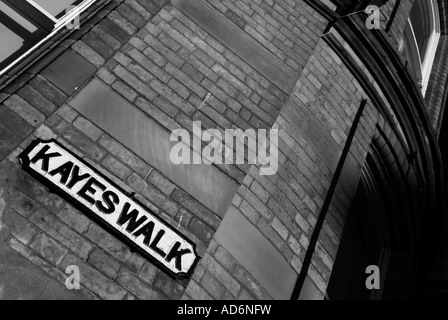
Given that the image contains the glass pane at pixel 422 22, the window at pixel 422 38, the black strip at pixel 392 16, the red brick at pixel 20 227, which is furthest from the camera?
the glass pane at pixel 422 22

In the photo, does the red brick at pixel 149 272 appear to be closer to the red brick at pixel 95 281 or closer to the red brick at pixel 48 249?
the red brick at pixel 95 281

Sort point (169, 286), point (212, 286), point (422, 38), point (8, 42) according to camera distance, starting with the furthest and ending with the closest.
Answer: point (422, 38) → point (8, 42) → point (212, 286) → point (169, 286)

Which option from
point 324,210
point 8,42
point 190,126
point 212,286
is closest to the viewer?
point 212,286

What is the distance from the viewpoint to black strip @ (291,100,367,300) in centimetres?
336

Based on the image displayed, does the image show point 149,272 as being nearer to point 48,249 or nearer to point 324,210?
point 48,249

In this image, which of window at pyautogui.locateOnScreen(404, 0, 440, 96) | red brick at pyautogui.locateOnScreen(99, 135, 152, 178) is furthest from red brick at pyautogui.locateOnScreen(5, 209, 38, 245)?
window at pyautogui.locateOnScreen(404, 0, 440, 96)

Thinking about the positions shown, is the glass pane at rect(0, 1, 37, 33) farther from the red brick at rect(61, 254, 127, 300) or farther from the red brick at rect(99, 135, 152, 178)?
the red brick at rect(61, 254, 127, 300)

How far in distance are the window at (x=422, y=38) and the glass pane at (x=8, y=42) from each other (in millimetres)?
6037

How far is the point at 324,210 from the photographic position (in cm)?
386

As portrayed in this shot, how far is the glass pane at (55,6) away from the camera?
3.38 m

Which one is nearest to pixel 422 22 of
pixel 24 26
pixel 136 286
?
pixel 24 26

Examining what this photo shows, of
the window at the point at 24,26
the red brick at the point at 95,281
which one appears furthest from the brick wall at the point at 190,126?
the window at the point at 24,26

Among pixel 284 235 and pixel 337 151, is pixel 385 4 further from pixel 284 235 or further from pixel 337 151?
pixel 284 235

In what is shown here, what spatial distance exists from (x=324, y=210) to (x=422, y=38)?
19.5 ft
